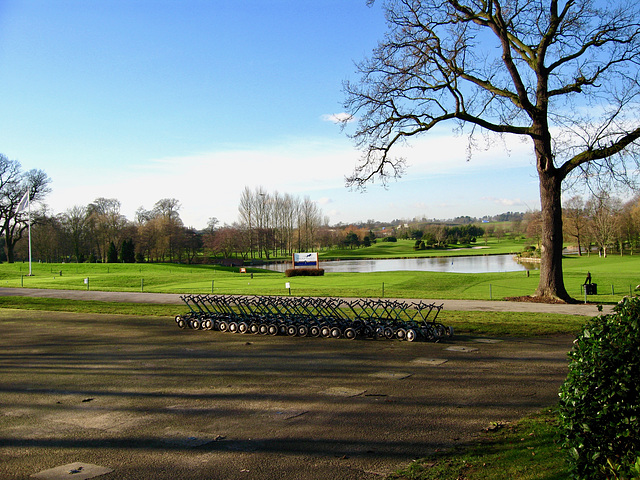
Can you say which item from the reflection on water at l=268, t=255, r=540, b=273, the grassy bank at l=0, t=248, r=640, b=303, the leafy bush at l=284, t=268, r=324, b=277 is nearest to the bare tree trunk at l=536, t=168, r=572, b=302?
the grassy bank at l=0, t=248, r=640, b=303

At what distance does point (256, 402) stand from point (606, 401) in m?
5.72

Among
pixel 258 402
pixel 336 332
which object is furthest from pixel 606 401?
pixel 336 332

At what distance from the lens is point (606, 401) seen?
3832 millimetres

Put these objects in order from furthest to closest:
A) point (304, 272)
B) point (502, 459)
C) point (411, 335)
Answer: point (304, 272), point (411, 335), point (502, 459)

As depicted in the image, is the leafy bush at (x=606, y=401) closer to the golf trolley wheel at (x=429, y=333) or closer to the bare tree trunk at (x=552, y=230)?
the golf trolley wheel at (x=429, y=333)

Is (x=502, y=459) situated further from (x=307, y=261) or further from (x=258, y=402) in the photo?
(x=307, y=261)

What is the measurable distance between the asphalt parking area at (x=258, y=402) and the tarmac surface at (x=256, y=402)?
1.1 inches

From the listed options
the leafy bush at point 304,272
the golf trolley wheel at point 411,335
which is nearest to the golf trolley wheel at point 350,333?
the golf trolley wheel at point 411,335

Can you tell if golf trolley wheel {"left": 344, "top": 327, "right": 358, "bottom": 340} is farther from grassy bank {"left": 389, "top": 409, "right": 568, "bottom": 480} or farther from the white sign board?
the white sign board

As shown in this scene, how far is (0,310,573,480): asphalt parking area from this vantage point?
595 centimetres

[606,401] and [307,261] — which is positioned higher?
[606,401]

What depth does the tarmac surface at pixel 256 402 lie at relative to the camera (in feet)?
19.4

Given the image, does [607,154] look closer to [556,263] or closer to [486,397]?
[556,263]

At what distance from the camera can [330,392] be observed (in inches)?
346
